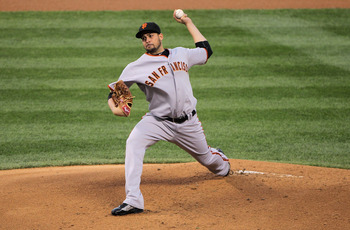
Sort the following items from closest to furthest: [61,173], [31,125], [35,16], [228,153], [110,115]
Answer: [61,173]
[228,153]
[31,125]
[110,115]
[35,16]

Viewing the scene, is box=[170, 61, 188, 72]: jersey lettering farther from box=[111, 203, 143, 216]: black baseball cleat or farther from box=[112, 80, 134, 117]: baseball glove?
box=[111, 203, 143, 216]: black baseball cleat

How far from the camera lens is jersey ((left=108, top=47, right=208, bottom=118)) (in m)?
4.82

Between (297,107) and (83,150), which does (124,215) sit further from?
(297,107)

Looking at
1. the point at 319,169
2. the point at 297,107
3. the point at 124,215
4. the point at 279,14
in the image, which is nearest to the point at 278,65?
the point at 297,107

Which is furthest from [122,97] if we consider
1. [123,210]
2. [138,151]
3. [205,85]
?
[205,85]

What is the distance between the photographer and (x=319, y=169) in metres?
6.20

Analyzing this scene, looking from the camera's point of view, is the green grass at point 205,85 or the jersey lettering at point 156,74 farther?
the green grass at point 205,85

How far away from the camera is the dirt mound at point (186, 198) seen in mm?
4402

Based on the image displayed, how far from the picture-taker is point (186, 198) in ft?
16.4

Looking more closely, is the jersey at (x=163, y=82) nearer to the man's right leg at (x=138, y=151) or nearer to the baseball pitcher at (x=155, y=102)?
the baseball pitcher at (x=155, y=102)

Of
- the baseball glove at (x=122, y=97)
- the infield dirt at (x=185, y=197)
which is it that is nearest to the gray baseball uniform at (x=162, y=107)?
the baseball glove at (x=122, y=97)

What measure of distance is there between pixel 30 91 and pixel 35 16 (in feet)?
14.0

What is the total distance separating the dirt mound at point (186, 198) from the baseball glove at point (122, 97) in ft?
3.08

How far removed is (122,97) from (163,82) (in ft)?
1.40
